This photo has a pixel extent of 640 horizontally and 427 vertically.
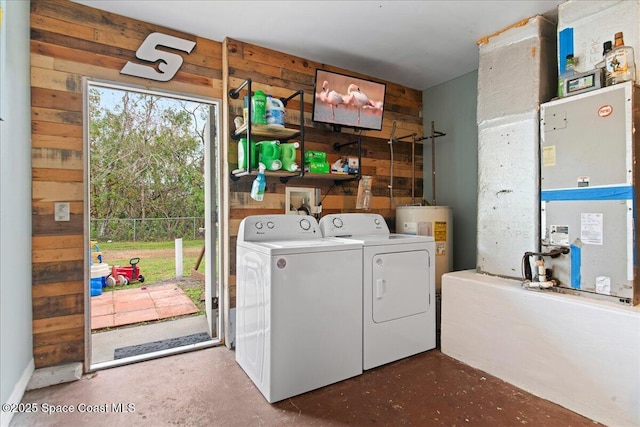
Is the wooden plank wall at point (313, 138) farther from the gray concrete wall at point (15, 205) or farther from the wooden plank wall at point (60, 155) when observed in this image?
the gray concrete wall at point (15, 205)

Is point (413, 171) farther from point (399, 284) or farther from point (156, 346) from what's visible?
point (156, 346)

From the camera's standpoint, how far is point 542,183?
2221mm

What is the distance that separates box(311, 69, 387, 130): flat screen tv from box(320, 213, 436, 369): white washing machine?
3.07 ft

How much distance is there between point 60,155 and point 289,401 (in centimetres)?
216

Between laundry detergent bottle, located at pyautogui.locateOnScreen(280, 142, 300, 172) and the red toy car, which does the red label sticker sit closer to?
laundry detergent bottle, located at pyautogui.locateOnScreen(280, 142, 300, 172)

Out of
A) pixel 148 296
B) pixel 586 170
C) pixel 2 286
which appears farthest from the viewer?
pixel 148 296

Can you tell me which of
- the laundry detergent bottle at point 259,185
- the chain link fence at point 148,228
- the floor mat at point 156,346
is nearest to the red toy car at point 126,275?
the chain link fence at point 148,228

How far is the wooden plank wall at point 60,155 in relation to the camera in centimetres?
208

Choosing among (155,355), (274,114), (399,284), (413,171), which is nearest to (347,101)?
(274,114)

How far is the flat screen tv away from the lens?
289cm

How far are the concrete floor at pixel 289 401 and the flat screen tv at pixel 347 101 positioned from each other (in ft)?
6.94

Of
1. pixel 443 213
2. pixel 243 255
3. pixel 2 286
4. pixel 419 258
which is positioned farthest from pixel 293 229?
pixel 2 286

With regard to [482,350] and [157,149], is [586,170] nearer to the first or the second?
[482,350]

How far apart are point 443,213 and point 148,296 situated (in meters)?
4.00
